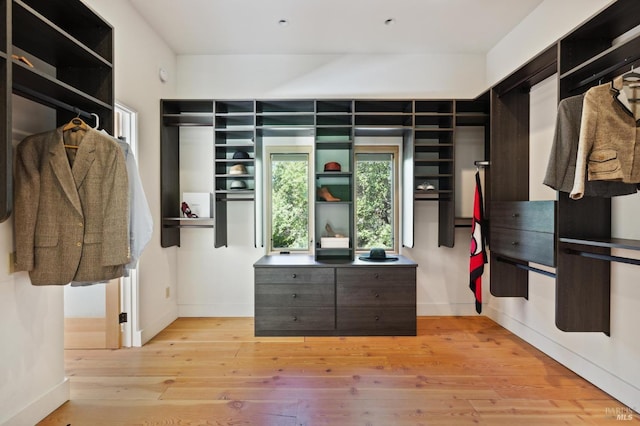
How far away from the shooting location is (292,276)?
9.75 feet

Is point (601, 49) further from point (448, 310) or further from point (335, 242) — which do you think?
point (448, 310)

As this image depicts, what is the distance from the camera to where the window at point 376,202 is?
358cm


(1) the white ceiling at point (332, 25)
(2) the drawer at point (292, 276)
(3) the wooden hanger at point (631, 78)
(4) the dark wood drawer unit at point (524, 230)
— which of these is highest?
(1) the white ceiling at point (332, 25)

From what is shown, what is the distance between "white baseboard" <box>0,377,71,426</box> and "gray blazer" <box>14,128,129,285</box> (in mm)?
732

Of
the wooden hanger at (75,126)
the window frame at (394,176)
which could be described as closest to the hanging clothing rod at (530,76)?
the window frame at (394,176)

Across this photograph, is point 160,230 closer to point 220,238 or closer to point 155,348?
point 220,238

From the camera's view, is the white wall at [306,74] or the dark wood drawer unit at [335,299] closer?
the dark wood drawer unit at [335,299]

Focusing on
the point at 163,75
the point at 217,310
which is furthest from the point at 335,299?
the point at 163,75

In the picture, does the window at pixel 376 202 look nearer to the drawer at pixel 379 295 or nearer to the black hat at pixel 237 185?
the drawer at pixel 379 295

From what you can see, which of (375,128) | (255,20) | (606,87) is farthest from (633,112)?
(255,20)

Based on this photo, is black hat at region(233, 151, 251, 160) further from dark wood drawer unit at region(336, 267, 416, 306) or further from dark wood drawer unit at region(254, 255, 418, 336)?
dark wood drawer unit at region(336, 267, 416, 306)

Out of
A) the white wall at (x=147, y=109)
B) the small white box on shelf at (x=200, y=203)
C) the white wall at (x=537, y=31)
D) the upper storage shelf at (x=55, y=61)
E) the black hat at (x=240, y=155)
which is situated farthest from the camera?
the small white box on shelf at (x=200, y=203)

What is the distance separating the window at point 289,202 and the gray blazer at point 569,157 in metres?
2.31

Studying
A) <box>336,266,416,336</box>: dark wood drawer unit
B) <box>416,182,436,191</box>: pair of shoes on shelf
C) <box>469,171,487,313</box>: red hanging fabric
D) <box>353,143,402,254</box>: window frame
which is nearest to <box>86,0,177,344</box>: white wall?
<box>336,266,416,336</box>: dark wood drawer unit
